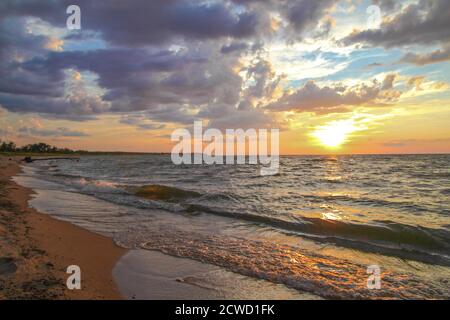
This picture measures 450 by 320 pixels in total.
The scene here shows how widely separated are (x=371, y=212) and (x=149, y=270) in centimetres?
1118

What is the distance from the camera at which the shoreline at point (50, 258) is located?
5328 mm

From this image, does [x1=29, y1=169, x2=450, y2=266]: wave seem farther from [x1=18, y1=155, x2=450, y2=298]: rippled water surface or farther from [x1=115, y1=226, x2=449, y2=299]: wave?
[x1=115, y1=226, x2=449, y2=299]: wave

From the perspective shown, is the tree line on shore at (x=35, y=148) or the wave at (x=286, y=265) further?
the tree line on shore at (x=35, y=148)

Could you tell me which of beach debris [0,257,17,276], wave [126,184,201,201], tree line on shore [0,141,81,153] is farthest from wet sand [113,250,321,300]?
tree line on shore [0,141,81,153]

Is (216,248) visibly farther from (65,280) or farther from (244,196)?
(244,196)

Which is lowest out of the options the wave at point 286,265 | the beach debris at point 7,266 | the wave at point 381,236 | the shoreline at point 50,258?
the wave at point 381,236

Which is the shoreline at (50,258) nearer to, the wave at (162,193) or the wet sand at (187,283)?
the wet sand at (187,283)

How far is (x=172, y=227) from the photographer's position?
11.9 metres

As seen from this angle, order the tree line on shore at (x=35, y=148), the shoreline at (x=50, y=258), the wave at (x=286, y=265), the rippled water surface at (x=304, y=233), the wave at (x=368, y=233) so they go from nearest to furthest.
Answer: the shoreline at (x=50, y=258)
the wave at (x=286, y=265)
the rippled water surface at (x=304, y=233)
the wave at (x=368, y=233)
the tree line on shore at (x=35, y=148)

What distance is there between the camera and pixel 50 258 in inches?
281

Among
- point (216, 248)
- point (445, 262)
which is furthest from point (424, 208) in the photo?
point (216, 248)

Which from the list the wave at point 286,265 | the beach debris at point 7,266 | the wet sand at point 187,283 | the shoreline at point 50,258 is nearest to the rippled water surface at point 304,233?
the wave at point 286,265

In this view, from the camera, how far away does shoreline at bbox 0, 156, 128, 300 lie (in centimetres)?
533

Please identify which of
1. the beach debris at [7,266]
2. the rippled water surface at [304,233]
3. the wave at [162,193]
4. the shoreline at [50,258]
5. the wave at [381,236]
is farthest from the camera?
the wave at [162,193]
